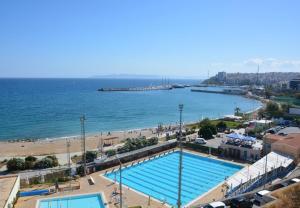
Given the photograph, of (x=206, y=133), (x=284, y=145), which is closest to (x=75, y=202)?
(x=284, y=145)

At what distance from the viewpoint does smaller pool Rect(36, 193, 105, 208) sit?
18778 millimetres

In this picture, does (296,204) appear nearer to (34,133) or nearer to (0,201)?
(0,201)

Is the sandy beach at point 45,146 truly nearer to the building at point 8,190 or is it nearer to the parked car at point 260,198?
the building at point 8,190

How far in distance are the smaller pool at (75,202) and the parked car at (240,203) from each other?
7742 millimetres

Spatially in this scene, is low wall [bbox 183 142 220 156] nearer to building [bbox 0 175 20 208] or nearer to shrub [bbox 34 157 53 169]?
shrub [bbox 34 157 53 169]

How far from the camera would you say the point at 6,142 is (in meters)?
43.5

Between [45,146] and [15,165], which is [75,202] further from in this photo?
[45,146]

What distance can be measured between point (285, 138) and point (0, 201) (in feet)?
79.4

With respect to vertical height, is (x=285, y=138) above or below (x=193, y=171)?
above

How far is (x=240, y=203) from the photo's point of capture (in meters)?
16.1

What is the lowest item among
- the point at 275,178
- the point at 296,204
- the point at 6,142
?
the point at 6,142

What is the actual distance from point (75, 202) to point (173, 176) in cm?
833

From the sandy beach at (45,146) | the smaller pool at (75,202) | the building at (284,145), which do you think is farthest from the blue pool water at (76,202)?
the sandy beach at (45,146)

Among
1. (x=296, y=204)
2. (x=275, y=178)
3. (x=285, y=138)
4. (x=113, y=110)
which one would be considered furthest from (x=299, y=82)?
(x=296, y=204)
